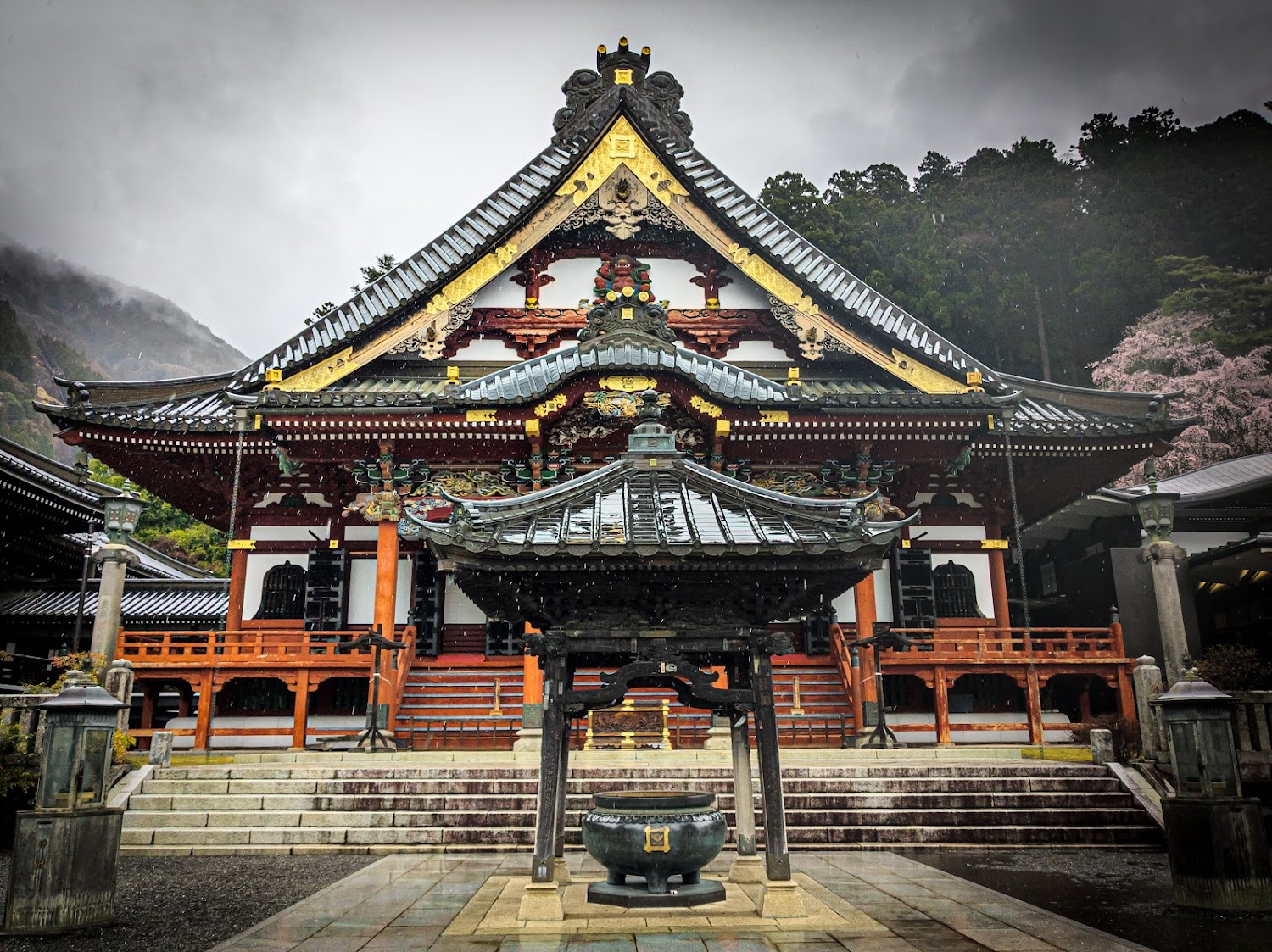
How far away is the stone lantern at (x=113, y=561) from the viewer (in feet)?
47.1

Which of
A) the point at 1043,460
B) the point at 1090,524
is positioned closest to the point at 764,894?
the point at 1043,460

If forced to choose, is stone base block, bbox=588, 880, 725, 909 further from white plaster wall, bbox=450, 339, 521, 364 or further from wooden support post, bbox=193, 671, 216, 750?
white plaster wall, bbox=450, 339, 521, 364

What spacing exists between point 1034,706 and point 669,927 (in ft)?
32.9

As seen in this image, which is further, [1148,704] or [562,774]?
[1148,704]

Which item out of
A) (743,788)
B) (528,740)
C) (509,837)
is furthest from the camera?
(528,740)

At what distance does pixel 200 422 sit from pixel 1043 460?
1499 cm

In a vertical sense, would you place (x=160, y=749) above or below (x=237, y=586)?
below

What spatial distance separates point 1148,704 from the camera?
12852 mm

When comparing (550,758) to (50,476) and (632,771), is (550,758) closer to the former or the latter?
(632,771)

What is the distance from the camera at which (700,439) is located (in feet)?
52.5

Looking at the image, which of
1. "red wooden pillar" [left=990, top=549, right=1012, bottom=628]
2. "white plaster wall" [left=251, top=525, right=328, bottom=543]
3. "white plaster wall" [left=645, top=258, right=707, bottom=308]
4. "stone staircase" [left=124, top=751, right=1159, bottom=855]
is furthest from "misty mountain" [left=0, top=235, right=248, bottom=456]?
"red wooden pillar" [left=990, top=549, right=1012, bottom=628]

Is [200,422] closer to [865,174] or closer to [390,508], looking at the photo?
[390,508]

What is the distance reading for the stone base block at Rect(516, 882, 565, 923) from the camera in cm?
693

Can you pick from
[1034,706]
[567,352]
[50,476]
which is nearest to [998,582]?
[1034,706]
